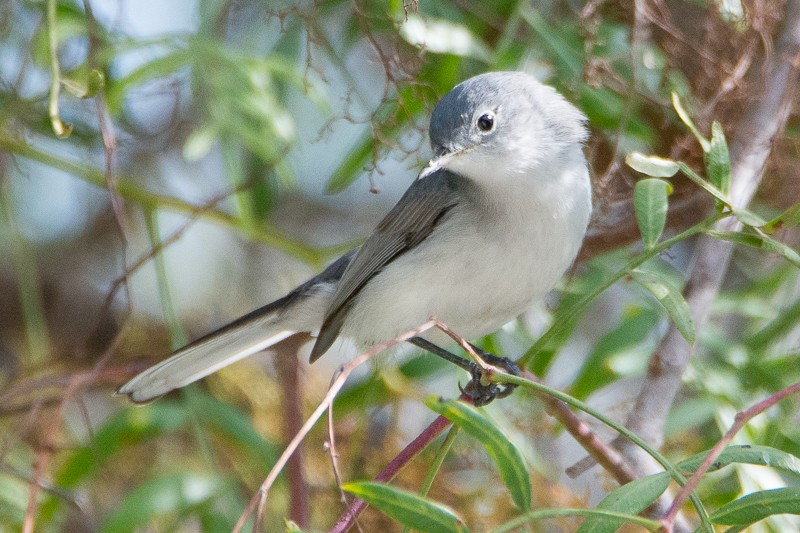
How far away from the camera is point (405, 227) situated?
2.57 metres

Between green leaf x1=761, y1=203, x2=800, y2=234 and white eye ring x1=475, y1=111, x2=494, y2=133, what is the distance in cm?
96

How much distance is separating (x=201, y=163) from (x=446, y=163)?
60.8 inches

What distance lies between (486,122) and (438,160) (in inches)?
7.8

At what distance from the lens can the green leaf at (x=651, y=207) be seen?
5.30 ft

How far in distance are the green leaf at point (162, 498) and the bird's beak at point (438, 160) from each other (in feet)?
2.96

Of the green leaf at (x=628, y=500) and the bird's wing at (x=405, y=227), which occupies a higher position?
the green leaf at (x=628, y=500)

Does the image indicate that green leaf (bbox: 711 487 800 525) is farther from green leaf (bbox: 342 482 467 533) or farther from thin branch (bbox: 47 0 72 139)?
thin branch (bbox: 47 0 72 139)

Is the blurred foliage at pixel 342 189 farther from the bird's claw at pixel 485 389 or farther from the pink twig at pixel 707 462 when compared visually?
the pink twig at pixel 707 462

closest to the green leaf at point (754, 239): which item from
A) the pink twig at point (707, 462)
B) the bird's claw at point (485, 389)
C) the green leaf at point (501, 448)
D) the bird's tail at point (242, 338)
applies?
the pink twig at point (707, 462)

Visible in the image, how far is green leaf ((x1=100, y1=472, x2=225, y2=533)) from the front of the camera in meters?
2.32

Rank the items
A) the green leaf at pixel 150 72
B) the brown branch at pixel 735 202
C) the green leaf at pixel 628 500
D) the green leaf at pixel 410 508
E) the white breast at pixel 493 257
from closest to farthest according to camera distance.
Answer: the green leaf at pixel 410 508 → the green leaf at pixel 628 500 → the brown branch at pixel 735 202 → the white breast at pixel 493 257 → the green leaf at pixel 150 72

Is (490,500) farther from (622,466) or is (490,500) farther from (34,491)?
(34,491)

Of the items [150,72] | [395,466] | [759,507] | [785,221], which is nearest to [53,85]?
A: [150,72]

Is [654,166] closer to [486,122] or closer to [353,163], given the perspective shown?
[486,122]
